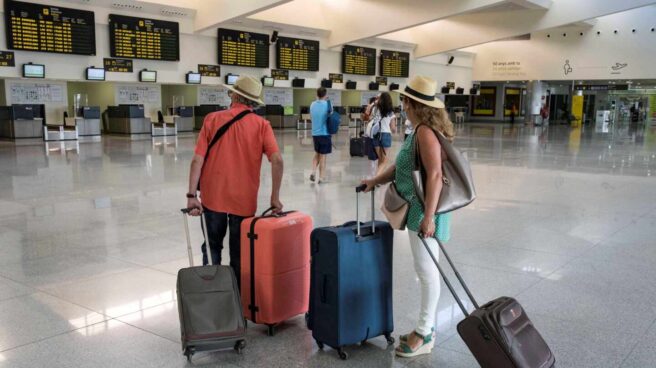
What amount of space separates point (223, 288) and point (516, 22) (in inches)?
1094

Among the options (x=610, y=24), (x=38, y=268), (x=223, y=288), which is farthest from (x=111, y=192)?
(x=610, y=24)

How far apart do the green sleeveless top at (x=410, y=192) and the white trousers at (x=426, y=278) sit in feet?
0.23

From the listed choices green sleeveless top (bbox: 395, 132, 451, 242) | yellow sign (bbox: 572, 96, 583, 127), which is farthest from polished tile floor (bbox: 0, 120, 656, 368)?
yellow sign (bbox: 572, 96, 583, 127)

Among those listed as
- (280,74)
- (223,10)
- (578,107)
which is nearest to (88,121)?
(223,10)

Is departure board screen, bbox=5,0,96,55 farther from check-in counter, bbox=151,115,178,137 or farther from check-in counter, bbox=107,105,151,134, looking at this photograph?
check-in counter, bbox=151,115,178,137

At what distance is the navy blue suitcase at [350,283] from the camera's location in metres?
3.00

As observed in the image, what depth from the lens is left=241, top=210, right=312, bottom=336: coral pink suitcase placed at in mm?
3305

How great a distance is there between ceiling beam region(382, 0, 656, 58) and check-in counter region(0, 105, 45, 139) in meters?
17.7

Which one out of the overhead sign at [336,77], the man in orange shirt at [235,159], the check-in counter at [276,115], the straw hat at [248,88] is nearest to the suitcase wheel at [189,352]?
the man in orange shirt at [235,159]

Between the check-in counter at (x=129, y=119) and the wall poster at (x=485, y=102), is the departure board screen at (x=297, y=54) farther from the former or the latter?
the wall poster at (x=485, y=102)

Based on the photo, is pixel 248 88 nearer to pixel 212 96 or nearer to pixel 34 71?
pixel 34 71

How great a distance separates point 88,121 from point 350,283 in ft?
62.0

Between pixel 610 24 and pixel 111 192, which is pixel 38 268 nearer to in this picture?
pixel 111 192

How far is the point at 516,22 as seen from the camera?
27547 millimetres
